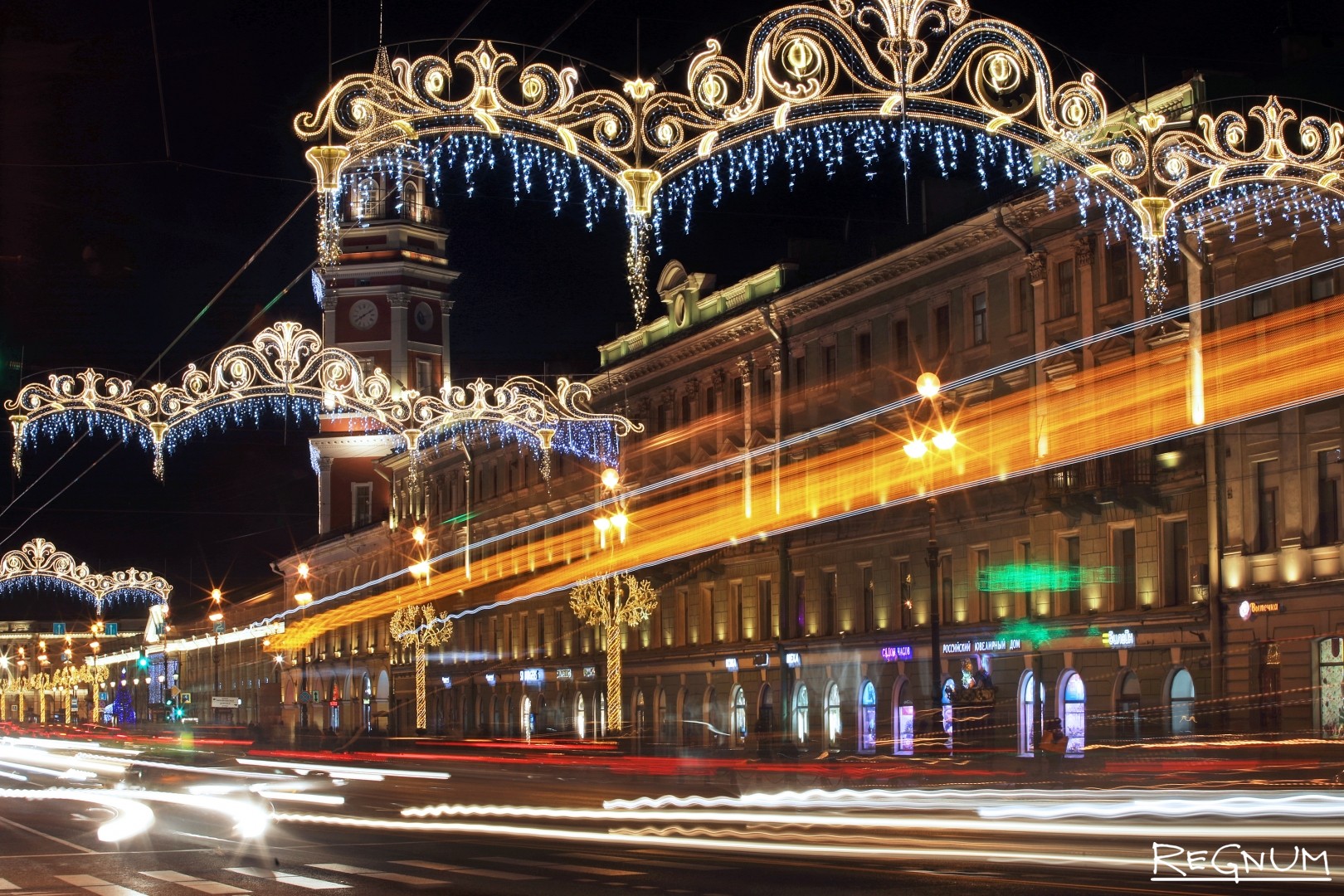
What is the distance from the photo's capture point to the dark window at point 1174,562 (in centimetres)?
3847

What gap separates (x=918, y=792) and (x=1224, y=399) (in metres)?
14.8

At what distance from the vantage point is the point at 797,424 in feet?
174

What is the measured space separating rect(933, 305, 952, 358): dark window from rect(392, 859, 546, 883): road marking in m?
30.1

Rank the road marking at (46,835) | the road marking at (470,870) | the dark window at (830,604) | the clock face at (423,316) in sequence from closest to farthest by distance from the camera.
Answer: the road marking at (470,870) → the road marking at (46,835) → the dark window at (830,604) → the clock face at (423,316)

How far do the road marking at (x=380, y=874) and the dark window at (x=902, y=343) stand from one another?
31960 mm

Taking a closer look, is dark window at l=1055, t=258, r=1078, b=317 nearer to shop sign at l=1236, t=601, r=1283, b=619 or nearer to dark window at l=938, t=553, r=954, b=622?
dark window at l=938, t=553, r=954, b=622

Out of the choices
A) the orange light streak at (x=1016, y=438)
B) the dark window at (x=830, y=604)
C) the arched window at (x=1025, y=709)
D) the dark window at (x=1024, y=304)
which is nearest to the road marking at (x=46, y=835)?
the orange light streak at (x=1016, y=438)

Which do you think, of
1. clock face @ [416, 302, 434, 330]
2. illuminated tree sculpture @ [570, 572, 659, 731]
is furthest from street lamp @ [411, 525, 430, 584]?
clock face @ [416, 302, 434, 330]

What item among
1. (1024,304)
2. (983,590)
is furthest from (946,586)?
(1024,304)

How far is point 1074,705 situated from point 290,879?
2793cm

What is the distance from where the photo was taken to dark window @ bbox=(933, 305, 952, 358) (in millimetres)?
46219

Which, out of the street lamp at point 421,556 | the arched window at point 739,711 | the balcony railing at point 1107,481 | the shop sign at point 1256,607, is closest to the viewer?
the shop sign at point 1256,607

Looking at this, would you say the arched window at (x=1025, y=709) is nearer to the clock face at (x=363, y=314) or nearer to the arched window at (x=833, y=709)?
the arched window at (x=833, y=709)

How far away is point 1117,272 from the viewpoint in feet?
131
